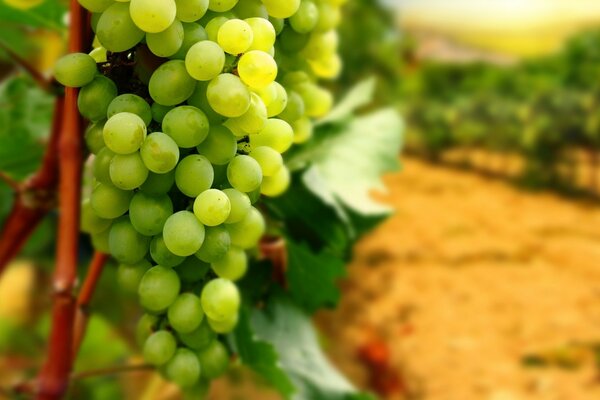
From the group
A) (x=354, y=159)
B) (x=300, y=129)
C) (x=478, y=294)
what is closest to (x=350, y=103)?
(x=354, y=159)

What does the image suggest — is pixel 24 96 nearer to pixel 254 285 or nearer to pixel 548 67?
pixel 254 285

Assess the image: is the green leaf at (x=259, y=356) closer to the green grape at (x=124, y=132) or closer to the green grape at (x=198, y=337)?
the green grape at (x=198, y=337)

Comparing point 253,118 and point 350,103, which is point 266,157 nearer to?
point 253,118

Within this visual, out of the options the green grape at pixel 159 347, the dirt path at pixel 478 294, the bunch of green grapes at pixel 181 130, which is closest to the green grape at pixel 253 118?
the bunch of green grapes at pixel 181 130

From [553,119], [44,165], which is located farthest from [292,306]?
[553,119]

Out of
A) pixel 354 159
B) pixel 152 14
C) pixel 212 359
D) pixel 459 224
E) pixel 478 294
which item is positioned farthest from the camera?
pixel 459 224

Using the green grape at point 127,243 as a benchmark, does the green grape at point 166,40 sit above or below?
above
